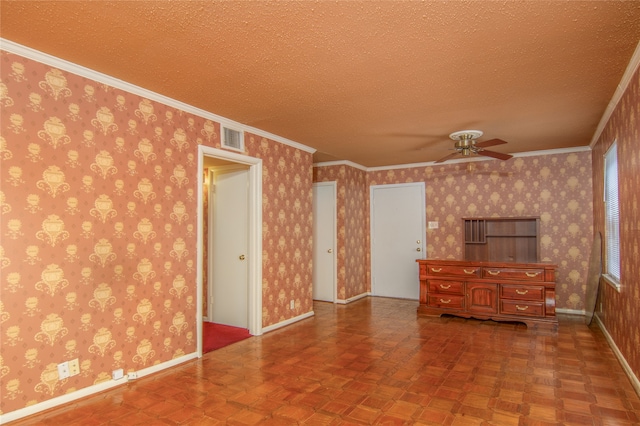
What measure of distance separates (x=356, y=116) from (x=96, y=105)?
2.36 metres

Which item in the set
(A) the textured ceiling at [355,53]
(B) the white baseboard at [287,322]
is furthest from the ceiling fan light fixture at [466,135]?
(B) the white baseboard at [287,322]

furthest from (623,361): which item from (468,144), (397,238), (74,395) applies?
(74,395)

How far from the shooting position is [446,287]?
537 centimetres

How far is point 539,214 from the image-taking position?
5773 millimetres

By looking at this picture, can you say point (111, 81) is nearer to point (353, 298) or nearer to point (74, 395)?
point (74, 395)

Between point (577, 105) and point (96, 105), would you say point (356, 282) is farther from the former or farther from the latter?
point (96, 105)

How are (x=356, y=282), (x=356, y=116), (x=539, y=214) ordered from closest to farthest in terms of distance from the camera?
(x=356, y=116) < (x=539, y=214) < (x=356, y=282)

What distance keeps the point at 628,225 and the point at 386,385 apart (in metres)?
2.40

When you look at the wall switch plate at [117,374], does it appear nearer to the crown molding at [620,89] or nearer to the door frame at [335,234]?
the door frame at [335,234]

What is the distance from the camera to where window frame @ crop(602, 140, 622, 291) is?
3.81m

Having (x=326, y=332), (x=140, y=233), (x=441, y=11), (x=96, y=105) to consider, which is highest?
(x=441, y=11)

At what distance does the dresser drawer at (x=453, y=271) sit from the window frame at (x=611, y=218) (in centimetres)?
145

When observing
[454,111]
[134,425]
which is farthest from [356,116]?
[134,425]

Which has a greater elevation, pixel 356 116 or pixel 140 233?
pixel 356 116
